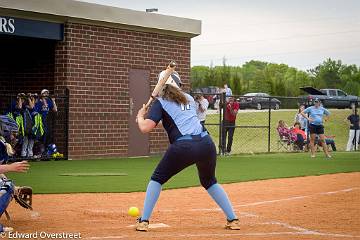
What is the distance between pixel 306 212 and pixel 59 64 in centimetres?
1362

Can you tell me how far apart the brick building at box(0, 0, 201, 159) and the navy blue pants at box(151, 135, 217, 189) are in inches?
532

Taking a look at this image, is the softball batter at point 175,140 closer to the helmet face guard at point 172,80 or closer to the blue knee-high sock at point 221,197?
the helmet face guard at point 172,80

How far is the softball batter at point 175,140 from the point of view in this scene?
9.05m

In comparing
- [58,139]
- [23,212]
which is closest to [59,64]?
[58,139]

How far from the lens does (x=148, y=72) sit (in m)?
26.1

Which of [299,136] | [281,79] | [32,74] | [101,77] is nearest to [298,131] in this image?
[299,136]

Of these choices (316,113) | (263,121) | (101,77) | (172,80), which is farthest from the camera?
(263,121)

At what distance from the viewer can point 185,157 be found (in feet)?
29.7

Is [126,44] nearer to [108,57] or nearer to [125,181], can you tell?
[108,57]

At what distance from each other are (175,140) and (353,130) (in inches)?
982

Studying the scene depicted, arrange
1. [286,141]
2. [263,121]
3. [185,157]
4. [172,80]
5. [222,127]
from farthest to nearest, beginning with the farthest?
[263,121] < [286,141] < [222,127] < [172,80] < [185,157]

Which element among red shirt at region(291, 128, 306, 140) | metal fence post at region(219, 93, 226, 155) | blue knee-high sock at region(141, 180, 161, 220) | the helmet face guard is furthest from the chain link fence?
blue knee-high sock at region(141, 180, 161, 220)

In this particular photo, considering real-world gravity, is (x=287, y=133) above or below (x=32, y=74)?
below

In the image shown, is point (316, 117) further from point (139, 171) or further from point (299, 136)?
point (139, 171)
